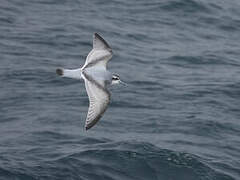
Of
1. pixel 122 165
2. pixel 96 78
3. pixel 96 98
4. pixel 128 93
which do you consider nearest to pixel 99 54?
pixel 96 78

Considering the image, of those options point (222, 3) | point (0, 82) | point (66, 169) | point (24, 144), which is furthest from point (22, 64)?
point (222, 3)

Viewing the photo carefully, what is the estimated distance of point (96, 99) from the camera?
1495cm

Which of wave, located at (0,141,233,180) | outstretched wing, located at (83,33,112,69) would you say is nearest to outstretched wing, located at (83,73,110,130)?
outstretched wing, located at (83,33,112,69)

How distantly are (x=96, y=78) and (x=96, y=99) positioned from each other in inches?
18.9

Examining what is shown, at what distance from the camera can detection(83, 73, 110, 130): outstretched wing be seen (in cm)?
1473

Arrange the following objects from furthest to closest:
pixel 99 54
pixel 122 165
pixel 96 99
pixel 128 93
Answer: pixel 128 93 < pixel 122 165 < pixel 99 54 < pixel 96 99

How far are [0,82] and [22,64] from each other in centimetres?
147

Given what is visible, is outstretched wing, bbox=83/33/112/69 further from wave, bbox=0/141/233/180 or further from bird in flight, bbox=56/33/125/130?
wave, bbox=0/141/233/180

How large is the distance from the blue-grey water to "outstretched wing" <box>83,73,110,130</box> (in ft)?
6.36

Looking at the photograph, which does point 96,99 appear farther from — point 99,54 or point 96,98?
point 99,54

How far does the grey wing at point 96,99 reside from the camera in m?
14.7

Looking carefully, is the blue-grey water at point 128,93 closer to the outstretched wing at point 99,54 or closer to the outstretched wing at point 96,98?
the outstretched wing at point 96,98

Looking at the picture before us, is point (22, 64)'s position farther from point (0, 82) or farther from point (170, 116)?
point (170, 116)

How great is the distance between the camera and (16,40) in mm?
23609
